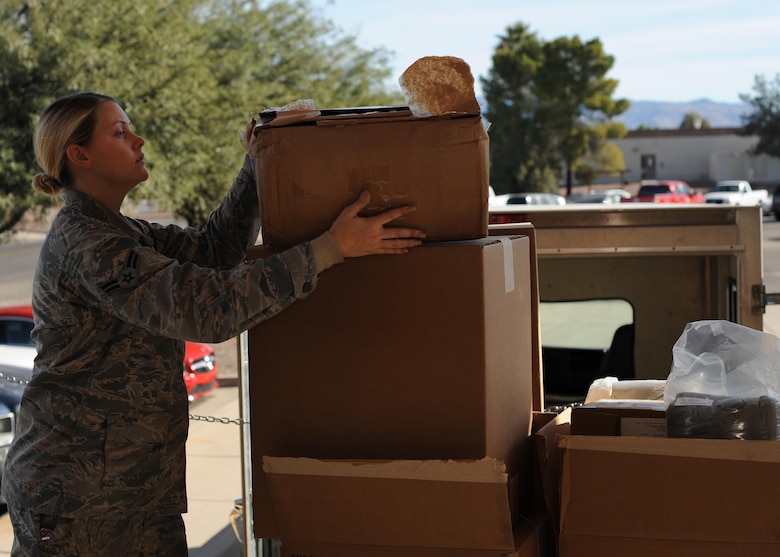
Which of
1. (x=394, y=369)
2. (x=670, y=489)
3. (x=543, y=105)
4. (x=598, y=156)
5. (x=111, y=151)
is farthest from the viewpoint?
(x=598, y=156)

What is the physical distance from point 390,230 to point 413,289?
0.42ft

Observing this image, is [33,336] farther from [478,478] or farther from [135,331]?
[478,478]

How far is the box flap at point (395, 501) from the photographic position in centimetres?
188

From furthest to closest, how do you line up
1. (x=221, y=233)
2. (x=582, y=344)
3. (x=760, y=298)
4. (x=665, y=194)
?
(x=665, y=194)
(x=582, y=344)
(x=760, y=298)
(x=221, y=233)

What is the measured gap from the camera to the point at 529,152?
41.2m

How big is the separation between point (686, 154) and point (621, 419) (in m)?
58.2

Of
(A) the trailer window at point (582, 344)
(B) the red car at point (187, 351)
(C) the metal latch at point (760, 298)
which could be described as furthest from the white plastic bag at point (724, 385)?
(B) the red car at point (187, 351)

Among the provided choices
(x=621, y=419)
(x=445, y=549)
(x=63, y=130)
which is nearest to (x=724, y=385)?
(x=621, y=419)

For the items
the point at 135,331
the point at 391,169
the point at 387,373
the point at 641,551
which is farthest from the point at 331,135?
the point at 641,551

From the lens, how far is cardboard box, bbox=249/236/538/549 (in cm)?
194

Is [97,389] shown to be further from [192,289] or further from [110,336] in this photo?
[192,289]

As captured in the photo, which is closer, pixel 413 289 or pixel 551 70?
pixel 413 289

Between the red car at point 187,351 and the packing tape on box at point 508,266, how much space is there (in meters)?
7.01

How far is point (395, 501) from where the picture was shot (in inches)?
76.3
